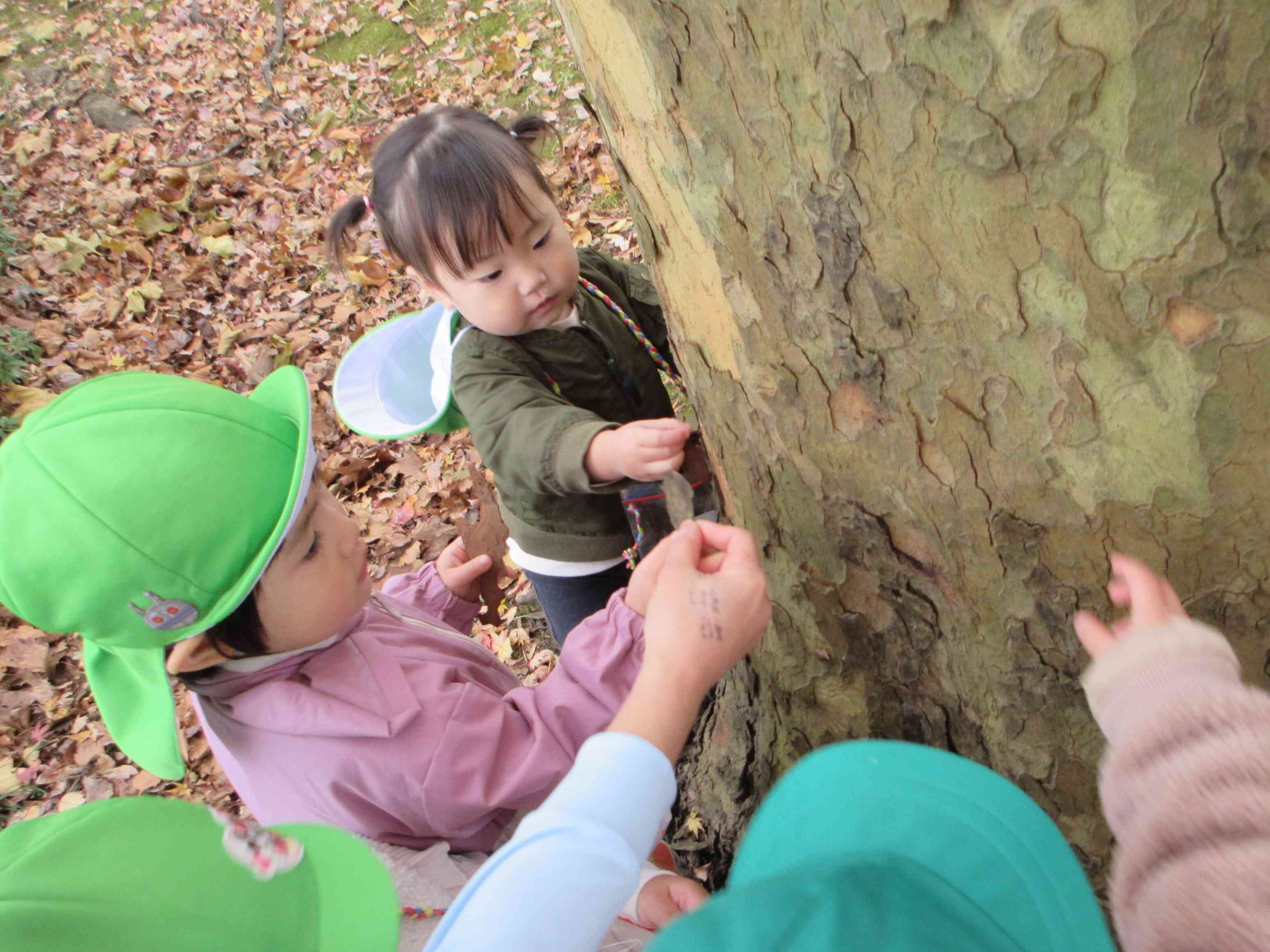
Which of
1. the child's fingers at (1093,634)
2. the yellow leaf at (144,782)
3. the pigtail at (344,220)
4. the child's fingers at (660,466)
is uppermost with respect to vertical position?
the pigtail at (344,220)

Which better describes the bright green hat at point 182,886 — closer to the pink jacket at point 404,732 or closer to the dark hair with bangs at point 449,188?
the pink jacket at point 404,732

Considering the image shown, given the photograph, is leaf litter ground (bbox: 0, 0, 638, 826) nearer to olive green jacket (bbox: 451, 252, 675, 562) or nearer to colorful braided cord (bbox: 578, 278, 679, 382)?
olive green jacket (bbox: 451, 252, 675, 562)

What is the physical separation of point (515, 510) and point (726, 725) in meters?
0.77

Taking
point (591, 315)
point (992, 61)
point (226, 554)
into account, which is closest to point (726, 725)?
point (591, 315)

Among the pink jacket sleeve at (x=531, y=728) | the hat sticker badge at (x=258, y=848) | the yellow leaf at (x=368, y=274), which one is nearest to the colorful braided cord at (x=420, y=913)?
the pink jacket sleeve at (x=531, y=728)

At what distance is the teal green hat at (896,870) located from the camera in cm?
62

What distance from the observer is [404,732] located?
151 cm

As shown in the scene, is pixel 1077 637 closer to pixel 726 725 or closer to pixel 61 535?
pixel 726 725

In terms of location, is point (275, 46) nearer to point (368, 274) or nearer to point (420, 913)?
point (368, 274)

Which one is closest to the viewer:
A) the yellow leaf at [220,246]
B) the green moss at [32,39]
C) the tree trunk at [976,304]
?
the tree trunk at [976,304]

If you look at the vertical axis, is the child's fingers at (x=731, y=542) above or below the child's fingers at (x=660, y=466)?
below

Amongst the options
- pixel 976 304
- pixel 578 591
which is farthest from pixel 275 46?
pixel 976 304

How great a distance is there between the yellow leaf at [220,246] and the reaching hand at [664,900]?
533 centimetres

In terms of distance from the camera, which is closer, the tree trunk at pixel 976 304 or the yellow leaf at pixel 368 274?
the tree trunk at pixel 976 304
